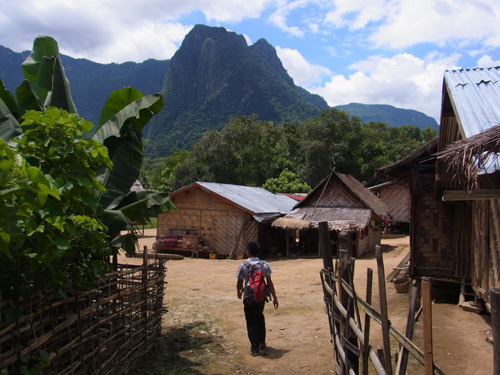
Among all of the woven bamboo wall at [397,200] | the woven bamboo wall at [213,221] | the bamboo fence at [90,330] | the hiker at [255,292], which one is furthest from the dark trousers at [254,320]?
the woven bamboo wall at [397,200]

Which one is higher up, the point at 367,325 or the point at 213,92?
the point at 213,92

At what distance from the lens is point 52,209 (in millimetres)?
3098

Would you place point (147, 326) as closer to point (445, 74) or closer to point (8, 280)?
Result: point (8, 280)

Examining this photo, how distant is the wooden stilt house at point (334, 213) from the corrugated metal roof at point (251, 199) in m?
1.12

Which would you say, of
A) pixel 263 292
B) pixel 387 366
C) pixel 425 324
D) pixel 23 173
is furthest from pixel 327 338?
pixel 23 173

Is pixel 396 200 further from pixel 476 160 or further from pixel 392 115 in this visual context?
pixel 392 115

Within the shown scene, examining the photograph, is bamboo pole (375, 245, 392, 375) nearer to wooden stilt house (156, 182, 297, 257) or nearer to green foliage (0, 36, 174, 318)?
green foliage (0, 36, 174, 318)

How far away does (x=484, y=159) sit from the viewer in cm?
348

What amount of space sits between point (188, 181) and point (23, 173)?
107ft

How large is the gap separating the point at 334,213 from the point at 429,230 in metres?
9.57

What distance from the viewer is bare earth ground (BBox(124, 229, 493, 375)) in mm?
5766

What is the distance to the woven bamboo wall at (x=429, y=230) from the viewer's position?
29.3ft

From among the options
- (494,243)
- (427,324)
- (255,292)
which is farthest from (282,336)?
(427,324)

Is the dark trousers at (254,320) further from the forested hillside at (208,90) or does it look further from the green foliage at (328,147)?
the forested hillside at (208,90)
